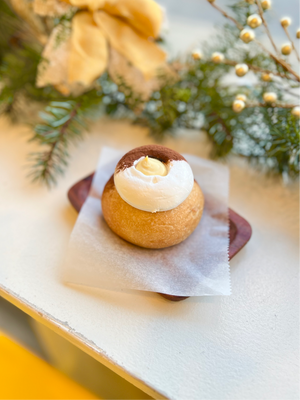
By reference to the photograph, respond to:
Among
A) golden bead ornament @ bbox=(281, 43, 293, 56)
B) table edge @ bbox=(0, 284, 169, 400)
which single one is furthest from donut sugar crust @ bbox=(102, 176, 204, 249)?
golden bead ornament @ bbox=(281, 43, 293, 56)

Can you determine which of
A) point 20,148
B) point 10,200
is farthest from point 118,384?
point 20,148

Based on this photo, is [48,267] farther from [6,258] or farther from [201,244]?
[201,244]

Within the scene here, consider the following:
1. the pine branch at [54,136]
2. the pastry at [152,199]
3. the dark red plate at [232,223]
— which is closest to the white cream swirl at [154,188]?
the pastry at [152,199]

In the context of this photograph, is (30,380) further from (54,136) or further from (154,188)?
(54,136)

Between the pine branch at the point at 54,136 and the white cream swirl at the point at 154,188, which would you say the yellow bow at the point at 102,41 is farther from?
the white cream swirl at the point at 154,188

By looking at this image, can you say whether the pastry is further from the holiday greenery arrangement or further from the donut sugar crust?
the holiday greenery arrangement
